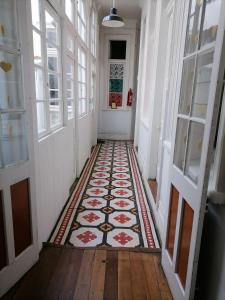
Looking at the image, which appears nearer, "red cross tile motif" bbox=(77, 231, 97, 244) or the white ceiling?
"red cross tile motif" bbox=(77, 231, 97, 244)

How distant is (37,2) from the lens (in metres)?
1.95

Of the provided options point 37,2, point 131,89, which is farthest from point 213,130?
point 131,89

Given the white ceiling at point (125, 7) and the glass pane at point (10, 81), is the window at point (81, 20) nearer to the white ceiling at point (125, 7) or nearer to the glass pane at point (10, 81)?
the white ceiling at point (125, 7)

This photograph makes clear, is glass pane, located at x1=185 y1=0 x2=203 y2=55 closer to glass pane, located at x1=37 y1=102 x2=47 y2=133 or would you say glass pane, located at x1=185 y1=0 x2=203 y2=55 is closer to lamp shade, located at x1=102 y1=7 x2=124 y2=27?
glass pane, located at x1=37 y1=102 x2=47 y2=133

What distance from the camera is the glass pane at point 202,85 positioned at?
1.28 metres

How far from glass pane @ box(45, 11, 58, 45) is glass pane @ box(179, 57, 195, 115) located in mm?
1443

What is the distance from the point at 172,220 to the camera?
1.75m

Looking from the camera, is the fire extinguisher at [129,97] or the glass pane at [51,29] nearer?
the glass pane at [51,29]

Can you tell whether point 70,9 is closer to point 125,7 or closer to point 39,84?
point 39,84

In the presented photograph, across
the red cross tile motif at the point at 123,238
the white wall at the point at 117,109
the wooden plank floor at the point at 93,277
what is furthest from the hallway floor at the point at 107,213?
the white wall at the point at 117,109

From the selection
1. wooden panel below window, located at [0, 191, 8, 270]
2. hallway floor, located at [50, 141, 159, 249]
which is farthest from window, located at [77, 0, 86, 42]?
wooden panel below window, located at [0, 191, 8, 270]

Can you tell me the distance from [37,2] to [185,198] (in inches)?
78.5

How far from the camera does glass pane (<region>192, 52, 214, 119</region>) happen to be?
1283 mm

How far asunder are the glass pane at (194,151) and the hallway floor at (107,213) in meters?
1.08
